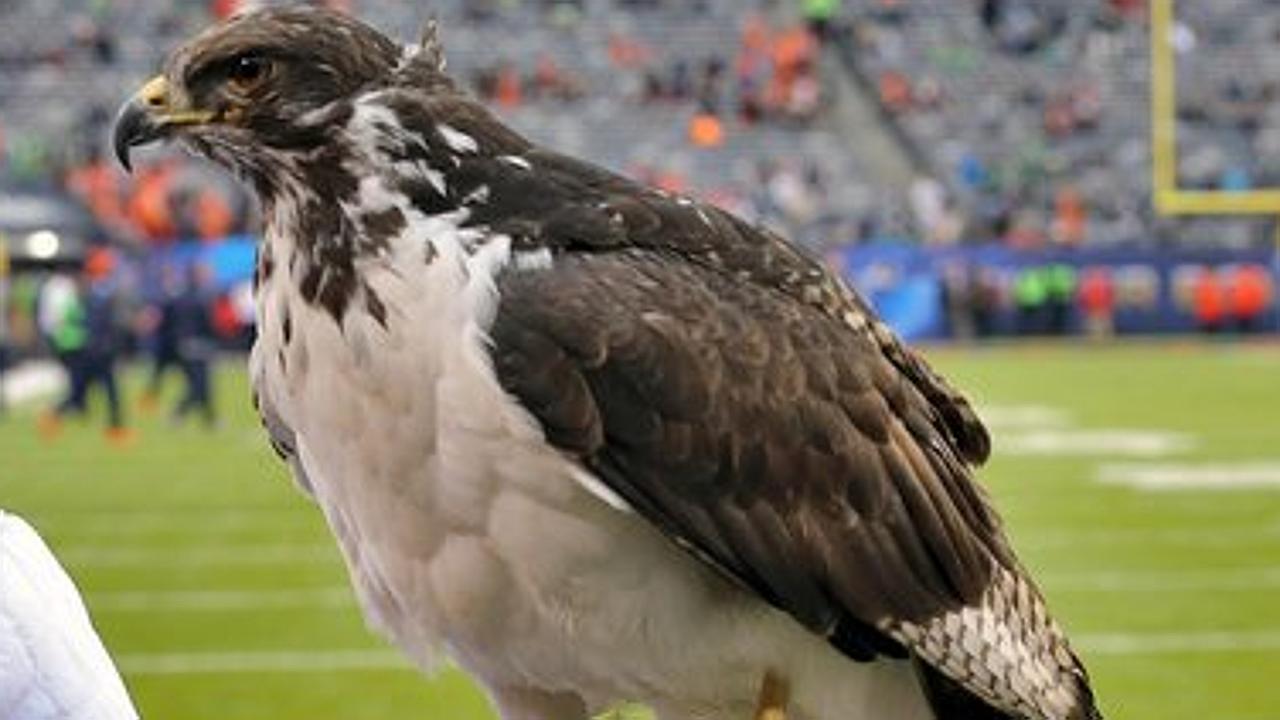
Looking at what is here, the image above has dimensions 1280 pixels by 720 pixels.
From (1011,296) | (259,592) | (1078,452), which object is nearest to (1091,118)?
(1011,296)

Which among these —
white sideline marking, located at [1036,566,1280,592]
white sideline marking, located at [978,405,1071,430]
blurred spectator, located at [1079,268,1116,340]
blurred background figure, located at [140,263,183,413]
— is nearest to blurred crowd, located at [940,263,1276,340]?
blurred spectator, located at [1079,268,1116,340]

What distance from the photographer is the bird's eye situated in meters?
2.15

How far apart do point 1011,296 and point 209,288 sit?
25.9ft

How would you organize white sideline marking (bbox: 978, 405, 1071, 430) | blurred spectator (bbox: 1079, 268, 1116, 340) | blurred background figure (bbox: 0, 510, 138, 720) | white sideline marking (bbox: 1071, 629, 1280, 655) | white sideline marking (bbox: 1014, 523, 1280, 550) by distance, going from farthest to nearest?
blurred spectator (bbox: 1079, 268, 1116, 340)
white sideline marking (bbox: 978, 405, 1071, 430)
white sideline marking (bbox: 1014, 523, 1280, 550)
white sideline marking (bbox: 1071, 629, 1280, 655)
blurred background figure (bbox: 0, 510, 138, 720)

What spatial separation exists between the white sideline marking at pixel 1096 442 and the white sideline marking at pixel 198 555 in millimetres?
5385

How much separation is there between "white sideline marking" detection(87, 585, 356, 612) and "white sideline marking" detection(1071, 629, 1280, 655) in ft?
8.57

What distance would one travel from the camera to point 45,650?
1902 mm

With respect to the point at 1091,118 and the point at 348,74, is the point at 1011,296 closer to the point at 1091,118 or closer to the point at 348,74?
the point at 1091,118

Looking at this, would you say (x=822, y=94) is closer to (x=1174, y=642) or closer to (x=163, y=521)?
(x=163, y=521)

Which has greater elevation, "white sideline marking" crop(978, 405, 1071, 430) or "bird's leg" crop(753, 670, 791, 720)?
"bird's leg" crop(753, 670, 791, 720)

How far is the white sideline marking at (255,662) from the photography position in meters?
8.98

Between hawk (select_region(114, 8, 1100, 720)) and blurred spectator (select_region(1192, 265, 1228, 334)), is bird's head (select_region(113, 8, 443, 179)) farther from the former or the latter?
blurred spectator (select_region(1192, 265, 1228, 334))

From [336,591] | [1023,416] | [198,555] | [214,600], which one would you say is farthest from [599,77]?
[214,600]

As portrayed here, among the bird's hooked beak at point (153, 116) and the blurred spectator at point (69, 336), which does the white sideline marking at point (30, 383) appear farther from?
the bird's hooked beak at point (153, 116)
